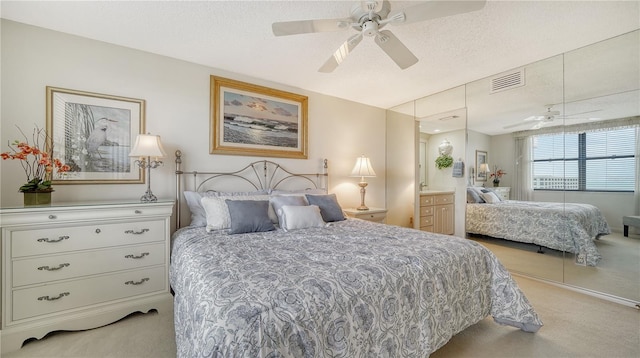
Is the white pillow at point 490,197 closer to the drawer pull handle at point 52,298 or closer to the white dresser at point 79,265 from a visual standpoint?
the white dresser at point 79,265

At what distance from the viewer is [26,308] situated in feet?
6.04

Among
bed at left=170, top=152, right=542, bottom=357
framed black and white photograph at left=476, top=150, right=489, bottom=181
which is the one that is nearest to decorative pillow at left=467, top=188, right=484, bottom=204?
framed black and white photograph at left=476, top=150, right=489, bottom=181

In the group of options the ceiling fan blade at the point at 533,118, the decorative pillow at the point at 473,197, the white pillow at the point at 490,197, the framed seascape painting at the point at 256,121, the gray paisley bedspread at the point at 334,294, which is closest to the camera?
the gray paisley bedspread at the point at 334,294

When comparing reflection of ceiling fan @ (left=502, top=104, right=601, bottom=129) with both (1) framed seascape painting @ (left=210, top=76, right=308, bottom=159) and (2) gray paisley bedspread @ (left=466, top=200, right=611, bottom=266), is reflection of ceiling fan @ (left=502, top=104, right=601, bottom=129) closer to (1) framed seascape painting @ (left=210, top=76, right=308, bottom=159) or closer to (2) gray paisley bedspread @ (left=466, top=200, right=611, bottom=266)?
(2) gray paisley bedspread @ (left=466, top=200, right=611, bottom=266)

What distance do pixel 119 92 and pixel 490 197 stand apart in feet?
14.9

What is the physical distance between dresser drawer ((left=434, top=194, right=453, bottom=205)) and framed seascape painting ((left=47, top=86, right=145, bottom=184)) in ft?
13.1

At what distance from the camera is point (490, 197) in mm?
3434

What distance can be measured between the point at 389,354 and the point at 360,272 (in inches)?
17.6

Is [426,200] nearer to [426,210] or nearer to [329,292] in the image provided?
[426,210]

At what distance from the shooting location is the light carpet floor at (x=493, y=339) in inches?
69.1

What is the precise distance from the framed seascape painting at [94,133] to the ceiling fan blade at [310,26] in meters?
1.82

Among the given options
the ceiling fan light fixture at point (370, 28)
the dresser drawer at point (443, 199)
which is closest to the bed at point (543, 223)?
the dresser drawer at point (443, 199)

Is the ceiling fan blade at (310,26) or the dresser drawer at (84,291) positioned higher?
the ceiling fan blade at (310,26)

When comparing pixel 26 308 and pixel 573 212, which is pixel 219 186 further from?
pixel 573 212
